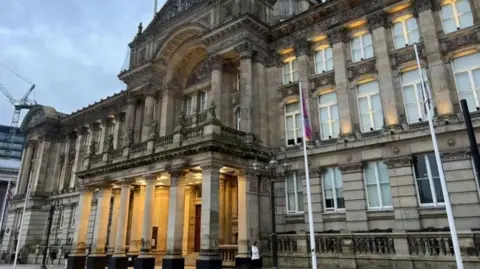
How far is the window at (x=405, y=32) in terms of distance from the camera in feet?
66.7

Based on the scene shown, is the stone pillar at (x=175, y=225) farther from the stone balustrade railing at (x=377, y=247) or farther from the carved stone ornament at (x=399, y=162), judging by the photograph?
the carved stone ornament at (x=399, y=162)

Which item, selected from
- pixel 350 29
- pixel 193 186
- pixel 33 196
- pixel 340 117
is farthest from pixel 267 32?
pixel 33 196

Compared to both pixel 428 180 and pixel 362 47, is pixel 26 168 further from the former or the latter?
pixel 428 180

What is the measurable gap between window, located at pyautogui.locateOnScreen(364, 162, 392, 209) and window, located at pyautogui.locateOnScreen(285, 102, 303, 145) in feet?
16.8

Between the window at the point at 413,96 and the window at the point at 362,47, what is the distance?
280 centimetres

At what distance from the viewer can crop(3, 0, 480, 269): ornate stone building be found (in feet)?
58.4

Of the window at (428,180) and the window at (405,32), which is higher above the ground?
the window at (405,32)

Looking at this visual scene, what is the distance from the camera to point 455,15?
19172mm

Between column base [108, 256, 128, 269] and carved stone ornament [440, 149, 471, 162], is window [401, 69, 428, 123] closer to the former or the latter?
carved stone ornament [440, 149, 471, 162]

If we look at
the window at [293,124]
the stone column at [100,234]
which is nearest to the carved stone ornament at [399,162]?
the window at [293,124]

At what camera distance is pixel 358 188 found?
19.9 metres

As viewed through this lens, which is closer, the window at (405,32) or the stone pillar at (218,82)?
the window at (405,32)

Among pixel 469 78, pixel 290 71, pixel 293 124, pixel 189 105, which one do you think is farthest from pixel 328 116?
pixel 189 105

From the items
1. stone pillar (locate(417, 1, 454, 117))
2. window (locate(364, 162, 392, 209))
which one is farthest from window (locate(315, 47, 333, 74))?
window (locate(364, 162, 392, 209))
